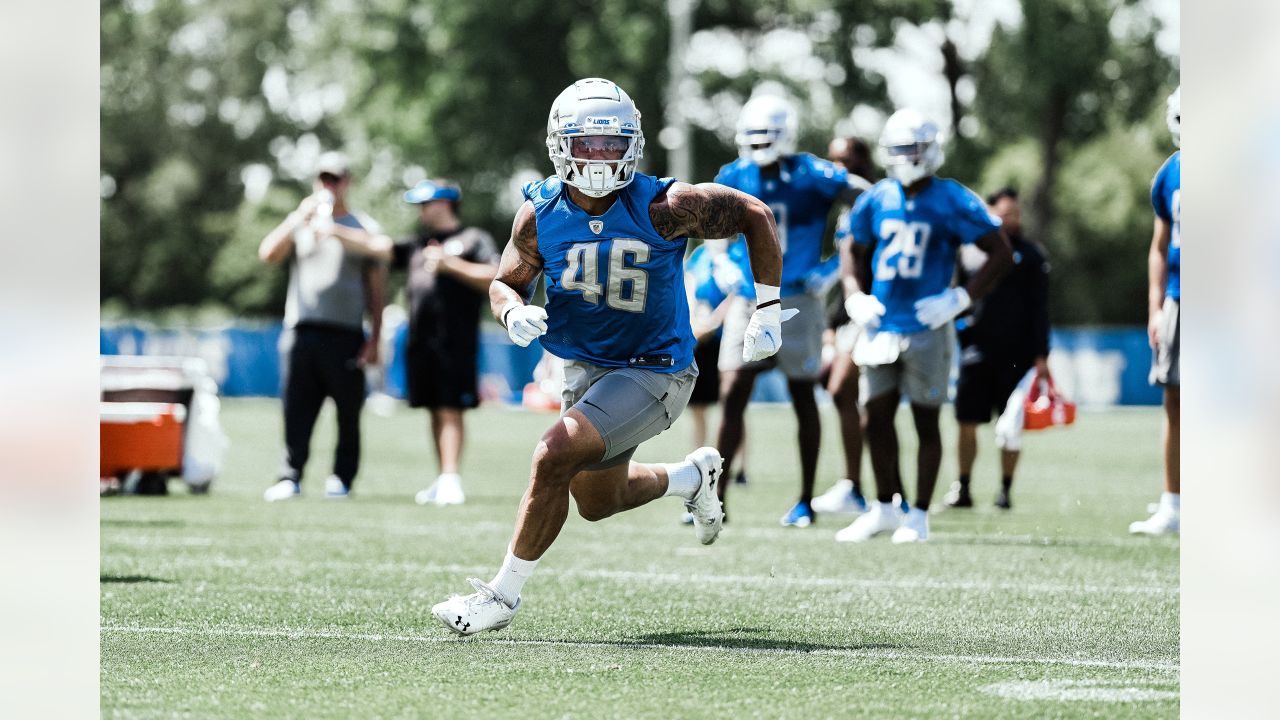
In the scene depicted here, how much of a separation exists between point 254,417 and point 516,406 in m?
7.10

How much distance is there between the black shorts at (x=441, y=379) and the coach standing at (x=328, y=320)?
296mm

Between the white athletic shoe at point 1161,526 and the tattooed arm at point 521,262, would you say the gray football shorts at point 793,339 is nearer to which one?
the white athletic shoe at point 1161,526

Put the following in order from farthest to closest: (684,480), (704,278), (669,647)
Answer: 1. (704,278)
2. (684,480)
3. (669,647)

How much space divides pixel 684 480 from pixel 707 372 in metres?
6.69

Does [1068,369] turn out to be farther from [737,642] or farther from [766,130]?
[737,642]

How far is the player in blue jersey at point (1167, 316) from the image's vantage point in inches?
356

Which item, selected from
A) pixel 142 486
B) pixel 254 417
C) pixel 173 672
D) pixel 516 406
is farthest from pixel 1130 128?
pixel 173 672

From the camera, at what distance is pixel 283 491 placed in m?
11.6

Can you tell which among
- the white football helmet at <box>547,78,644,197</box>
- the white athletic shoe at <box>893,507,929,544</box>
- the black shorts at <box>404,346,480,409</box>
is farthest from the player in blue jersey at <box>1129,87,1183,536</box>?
the black shorts at <box>404,346,480,409</box>

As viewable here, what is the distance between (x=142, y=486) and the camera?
39.1 ft

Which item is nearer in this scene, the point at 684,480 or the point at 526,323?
the point at 526,323

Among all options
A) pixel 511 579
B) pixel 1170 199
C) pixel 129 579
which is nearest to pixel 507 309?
pixel 511 579
